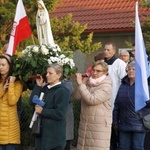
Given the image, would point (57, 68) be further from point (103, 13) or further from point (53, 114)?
point (103, 13)

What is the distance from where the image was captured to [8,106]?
6930mm

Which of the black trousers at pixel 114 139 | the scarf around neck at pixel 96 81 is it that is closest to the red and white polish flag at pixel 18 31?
the scarf around neck at pixel 96 81

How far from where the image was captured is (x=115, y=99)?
775 cm

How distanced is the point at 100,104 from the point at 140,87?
2.09ft

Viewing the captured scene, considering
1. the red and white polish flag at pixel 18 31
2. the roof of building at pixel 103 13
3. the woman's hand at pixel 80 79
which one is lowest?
the woman's hand at pixel 80 79

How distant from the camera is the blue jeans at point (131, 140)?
24.6 ft

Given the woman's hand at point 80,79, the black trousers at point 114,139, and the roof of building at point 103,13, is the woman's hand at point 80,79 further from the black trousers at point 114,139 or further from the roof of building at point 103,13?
the roof of building at point 103,13

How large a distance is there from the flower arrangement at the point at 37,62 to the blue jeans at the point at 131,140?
1.34 m

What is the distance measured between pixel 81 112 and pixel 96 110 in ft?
0.92

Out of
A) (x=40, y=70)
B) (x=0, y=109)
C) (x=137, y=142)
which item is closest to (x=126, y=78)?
(x=137, y=142)

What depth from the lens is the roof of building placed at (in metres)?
16.9

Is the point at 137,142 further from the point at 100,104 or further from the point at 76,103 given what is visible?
the point at 76,103

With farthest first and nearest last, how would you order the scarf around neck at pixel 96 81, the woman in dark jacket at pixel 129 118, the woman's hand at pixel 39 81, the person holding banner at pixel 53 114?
the woman in dark jacket at pixel 129 118 → the scarf around neck at pixel 96 81 → the woman's hand at pixel 39 81 → the person holding banner at pixel 53 114

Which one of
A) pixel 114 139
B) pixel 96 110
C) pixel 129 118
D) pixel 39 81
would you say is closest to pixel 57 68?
pixel 39 81
